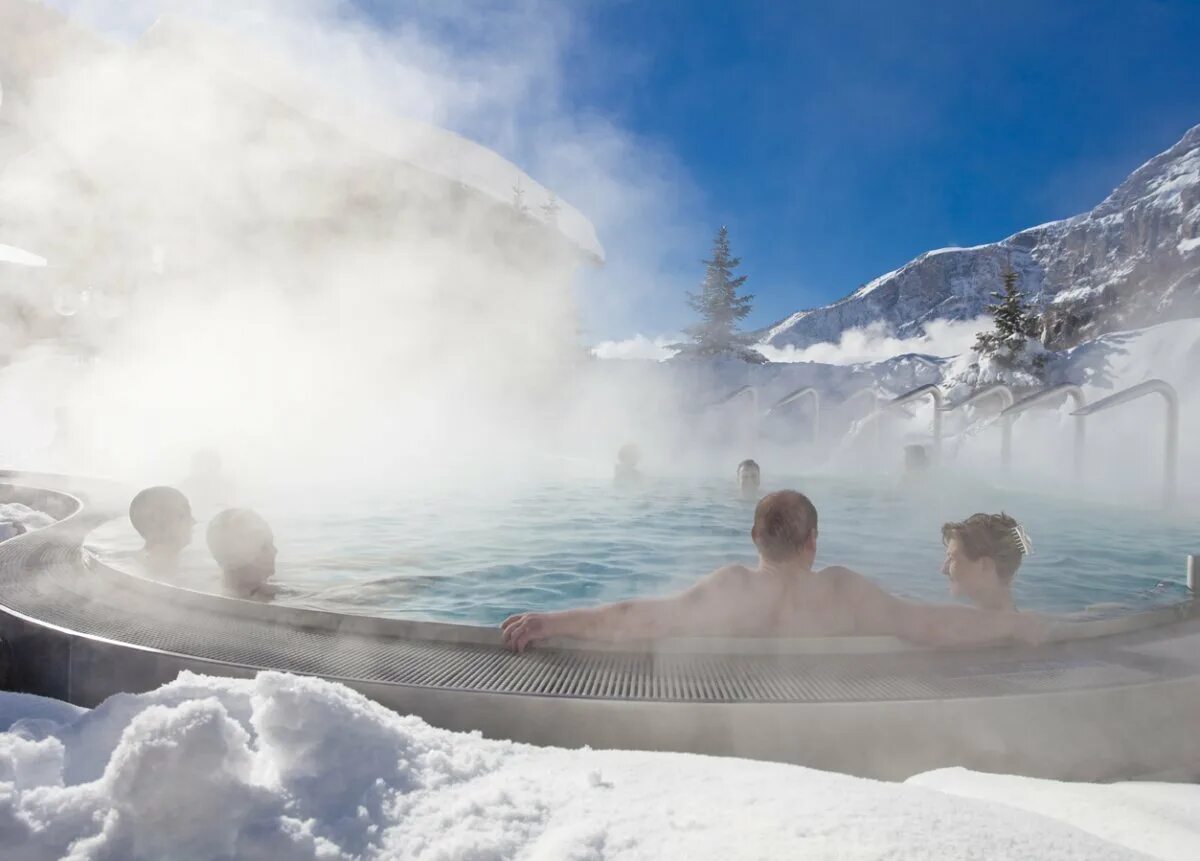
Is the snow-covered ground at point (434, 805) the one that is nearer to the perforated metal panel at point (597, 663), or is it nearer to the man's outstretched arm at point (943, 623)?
the perforated metal panel at point (597, 663)

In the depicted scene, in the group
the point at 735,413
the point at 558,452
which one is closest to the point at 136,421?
the point at 558,452

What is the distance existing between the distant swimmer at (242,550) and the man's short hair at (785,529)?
1.97 metres

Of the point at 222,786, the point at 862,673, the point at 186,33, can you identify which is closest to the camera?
the point at 222,786

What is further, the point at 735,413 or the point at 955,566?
the point at 735,413

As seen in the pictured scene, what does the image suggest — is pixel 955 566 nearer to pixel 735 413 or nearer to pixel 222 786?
pixel 222 786

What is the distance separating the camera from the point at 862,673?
61.5 inches

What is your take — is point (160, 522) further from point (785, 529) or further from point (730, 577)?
point (785, 529)

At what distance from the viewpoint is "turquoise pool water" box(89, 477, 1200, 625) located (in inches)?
148

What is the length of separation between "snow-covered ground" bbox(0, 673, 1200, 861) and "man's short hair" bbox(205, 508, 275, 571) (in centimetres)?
173

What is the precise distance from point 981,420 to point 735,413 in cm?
388

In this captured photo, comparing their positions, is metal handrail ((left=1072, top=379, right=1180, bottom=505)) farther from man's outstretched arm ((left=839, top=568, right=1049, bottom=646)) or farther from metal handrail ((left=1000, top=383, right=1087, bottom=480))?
man's outstretched arm ((left=839, top=568, right=1049, bottom=646))

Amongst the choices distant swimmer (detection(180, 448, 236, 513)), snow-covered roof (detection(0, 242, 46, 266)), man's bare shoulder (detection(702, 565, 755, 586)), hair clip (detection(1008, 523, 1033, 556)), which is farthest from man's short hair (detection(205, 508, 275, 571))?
snow-covered roof (detection(0, 242, 46, 266))

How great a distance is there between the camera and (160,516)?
3311 mm

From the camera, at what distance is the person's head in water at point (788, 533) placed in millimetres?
2029
